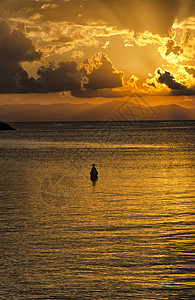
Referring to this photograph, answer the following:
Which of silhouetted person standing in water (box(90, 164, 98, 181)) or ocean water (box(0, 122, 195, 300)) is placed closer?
ocean water (box(0, 122, 195, 300))

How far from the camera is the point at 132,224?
32406 millimetres

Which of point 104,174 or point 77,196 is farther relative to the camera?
point 104,174

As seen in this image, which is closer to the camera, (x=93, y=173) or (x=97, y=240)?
(x=97, y=240)

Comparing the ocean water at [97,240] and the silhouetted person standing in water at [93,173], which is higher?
the silhouetted person standing in water at [93,173]

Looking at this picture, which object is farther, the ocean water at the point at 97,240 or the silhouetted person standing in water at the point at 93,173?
the silhouetted person standing in water at the point at 93,173

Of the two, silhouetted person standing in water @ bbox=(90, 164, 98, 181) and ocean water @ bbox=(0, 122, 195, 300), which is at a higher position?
silhouetted person standing in water @ bbox=(90, 164, 98, 181)

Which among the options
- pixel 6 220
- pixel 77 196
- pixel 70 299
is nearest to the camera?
pixel 70 299

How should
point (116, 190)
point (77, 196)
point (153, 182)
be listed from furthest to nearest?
point (153, 182)
point (116, 190)
point (77, 196)

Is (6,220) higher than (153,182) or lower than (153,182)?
lower

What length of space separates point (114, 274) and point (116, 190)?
27383 mm

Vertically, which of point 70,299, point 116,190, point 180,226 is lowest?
A: point 70,299

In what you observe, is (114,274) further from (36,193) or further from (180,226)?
(36,193)

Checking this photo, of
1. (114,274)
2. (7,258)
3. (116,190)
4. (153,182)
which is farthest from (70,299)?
(153,182)

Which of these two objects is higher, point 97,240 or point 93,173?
point 93,173
